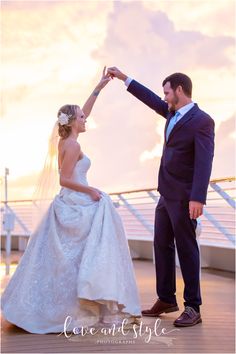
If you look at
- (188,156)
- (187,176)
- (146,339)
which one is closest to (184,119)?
(188,156)

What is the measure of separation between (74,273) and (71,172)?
0.58 meters

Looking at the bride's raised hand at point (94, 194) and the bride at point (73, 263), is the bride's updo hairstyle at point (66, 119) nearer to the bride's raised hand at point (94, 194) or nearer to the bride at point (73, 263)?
the bride at point (73, 263)

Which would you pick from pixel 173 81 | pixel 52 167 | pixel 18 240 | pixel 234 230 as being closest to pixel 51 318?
pixel 52 167

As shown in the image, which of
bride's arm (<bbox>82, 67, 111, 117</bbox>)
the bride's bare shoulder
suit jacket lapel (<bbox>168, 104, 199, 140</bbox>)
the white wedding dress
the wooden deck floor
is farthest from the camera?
bride's arm (<bbox>82, 67, 111, 117</bbox>)

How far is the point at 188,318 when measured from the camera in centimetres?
315

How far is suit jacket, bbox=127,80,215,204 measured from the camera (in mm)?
3102

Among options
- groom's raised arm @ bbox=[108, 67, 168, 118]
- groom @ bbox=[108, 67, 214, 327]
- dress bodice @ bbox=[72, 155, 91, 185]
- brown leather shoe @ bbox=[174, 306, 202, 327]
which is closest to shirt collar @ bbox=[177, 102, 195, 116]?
groom @ bbox=[108, 67, 214, 327]

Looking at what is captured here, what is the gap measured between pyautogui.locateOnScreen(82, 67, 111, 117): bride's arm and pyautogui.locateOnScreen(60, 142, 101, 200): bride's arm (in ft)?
1.53

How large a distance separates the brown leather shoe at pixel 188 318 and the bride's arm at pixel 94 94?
140 centimetres

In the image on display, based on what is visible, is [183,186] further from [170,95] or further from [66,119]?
[66,119]

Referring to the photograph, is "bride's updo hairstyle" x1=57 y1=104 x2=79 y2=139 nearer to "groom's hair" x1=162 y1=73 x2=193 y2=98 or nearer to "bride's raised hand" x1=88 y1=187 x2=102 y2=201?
"bride's raised hand" x1=88 y1=187 x2=102 y2=201

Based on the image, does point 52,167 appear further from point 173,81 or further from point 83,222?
point 173,81

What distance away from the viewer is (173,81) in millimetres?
3277

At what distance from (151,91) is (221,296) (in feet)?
5.70
